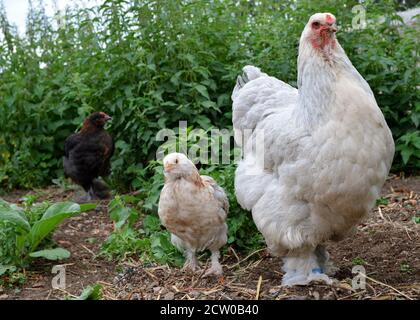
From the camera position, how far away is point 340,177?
3482 millimetres

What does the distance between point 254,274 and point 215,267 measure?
0.97ft

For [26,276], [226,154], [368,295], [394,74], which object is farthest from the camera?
[394,74]

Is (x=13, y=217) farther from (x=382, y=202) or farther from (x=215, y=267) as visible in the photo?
(x=382, y=202)

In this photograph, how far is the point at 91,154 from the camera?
6.69m

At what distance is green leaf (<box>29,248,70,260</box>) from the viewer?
15.0 feet

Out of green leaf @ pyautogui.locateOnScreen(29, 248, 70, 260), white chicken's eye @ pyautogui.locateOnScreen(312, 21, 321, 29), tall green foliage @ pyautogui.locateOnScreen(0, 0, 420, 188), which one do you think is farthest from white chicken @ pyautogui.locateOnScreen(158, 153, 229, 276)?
tall green foliage @ pyautogui.locateOnScreen(0, 0, 420, 188)

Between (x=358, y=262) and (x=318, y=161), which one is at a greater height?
(x=318, y=161)

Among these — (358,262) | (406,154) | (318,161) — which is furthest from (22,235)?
(406,154)

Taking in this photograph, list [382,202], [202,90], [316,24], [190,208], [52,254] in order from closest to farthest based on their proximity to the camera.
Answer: [316,24] → [190,208] → [52,254] → [382,202] → [202,90]

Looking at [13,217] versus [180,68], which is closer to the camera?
[13,217]

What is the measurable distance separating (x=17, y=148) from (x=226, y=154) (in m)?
3.55

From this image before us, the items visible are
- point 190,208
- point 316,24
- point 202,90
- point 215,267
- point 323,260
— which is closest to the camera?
point 316,24

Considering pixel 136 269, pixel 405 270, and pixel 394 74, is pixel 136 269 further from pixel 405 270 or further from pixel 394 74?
pixel 394 74

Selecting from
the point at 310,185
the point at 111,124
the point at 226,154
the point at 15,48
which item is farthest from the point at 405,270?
the point at 15,48
